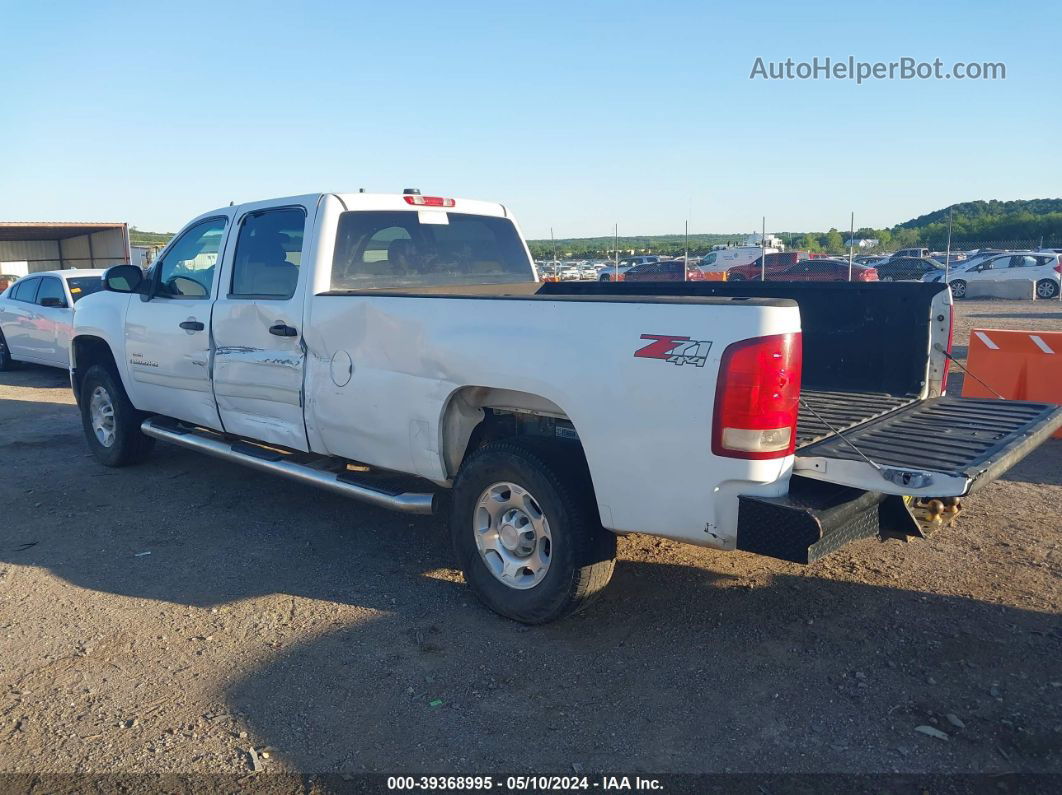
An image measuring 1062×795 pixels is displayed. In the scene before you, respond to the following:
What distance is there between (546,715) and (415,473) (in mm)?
1600

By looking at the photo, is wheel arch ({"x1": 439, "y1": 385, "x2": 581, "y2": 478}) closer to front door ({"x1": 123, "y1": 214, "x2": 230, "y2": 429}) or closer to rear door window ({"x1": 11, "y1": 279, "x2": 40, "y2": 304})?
front door ({"x1": 123, "y1": 214, "x2": 230, "y2": 429})

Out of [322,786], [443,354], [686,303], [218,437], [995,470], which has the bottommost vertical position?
[322,786]

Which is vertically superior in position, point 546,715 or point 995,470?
point 995,470

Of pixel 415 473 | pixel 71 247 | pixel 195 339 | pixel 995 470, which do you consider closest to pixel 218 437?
pixel 195 339

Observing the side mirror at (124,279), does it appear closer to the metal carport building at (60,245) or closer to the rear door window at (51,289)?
the rear door window at (51,289)

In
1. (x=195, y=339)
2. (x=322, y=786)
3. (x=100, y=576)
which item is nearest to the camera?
(x=322, y=786)

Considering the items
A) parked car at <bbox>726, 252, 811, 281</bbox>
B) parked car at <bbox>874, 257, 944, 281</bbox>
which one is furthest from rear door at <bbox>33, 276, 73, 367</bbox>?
parked car at <bbox>874, 257, 944, 281</bbox>

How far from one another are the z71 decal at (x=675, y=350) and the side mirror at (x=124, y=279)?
4.55 metres

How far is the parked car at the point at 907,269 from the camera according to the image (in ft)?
86.7

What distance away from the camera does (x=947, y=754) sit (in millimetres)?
3070

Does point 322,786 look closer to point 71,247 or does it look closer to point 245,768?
point 245,768

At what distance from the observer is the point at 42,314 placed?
12.7 metres

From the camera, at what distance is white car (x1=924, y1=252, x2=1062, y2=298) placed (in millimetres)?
27750

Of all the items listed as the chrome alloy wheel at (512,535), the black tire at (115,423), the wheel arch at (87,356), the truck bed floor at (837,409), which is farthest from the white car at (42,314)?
the truck bed floor at (837,409)
